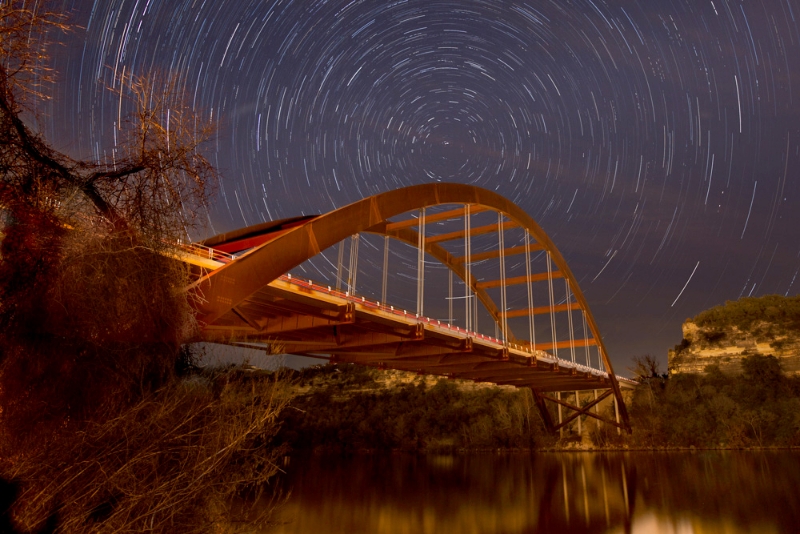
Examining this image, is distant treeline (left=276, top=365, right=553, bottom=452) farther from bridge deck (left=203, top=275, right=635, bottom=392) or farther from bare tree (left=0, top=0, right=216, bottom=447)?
bare tree (left=0, top=0, right=216, bottom=447)

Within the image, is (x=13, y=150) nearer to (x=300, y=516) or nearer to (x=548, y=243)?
(x=300, y=516)

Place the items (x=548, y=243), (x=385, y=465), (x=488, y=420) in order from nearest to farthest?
(x=548, y=243), (x=385, y=465), (x=488, y=420)

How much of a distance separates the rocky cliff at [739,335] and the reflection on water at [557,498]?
15.3 metres

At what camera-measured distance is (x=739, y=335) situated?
53000mm

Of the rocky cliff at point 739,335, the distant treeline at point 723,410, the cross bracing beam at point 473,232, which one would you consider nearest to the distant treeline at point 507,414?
the distant treeline at point 723,410

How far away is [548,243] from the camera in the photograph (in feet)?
118

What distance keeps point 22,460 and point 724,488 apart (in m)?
24.6

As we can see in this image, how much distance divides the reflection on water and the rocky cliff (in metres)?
15.3

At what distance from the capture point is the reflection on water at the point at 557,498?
1680cm

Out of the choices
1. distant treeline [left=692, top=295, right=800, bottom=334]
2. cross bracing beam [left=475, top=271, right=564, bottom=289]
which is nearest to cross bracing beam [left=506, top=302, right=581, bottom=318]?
cross bracing beam [left=475, top=271, right=564, bottom=289]

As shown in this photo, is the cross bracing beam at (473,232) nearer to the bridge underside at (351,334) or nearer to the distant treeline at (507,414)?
the bridge underside at (351,334)

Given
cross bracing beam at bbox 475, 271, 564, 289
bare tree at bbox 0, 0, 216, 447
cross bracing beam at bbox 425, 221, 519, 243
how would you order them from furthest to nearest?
cross bracing beam at bbox 475, 271, 564, 289, cross bracing beam at bbox 425, 221, 519, 243, bare tree at bbox 0, 0, 216, 447

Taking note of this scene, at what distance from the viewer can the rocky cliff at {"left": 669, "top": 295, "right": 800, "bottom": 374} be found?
1945 inches

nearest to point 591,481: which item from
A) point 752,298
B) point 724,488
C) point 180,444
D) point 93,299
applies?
point 724,488
